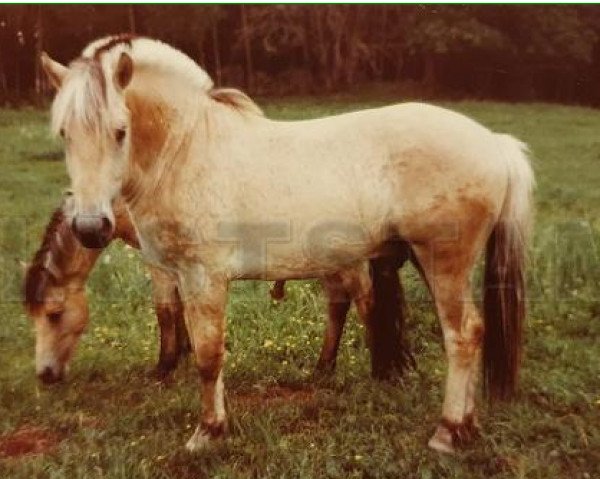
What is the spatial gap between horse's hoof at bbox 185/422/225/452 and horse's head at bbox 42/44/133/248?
1.40 meters

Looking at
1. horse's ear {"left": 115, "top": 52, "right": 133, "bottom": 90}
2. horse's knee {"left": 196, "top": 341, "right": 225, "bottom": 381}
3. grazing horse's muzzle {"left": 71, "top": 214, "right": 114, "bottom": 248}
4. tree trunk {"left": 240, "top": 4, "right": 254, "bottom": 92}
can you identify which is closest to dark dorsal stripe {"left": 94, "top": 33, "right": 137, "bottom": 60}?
horse's ear {"left": 115, "top": 52, "right": 133, "bottom": 90}

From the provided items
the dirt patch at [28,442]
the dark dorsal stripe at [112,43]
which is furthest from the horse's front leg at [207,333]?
the dark dorsal stripe at [112,43]

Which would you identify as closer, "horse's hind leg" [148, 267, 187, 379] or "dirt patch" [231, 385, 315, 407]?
"dirt patch" [231, 385, 315, 407]

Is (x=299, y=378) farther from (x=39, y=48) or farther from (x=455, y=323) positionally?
(x=39, y=48)

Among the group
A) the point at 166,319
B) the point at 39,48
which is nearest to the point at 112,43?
the point at 166,319

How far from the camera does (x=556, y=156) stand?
7188 millimetres

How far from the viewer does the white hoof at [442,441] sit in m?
3.84

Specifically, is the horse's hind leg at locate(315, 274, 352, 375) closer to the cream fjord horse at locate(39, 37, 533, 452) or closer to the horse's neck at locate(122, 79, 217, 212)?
the cream fjord horse at locate(39, 37, 533, 452)

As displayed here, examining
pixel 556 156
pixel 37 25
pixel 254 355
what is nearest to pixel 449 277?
pixel 254 355

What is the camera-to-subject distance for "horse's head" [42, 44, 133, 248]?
3234mm

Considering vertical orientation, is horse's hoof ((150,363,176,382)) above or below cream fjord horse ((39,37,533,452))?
below

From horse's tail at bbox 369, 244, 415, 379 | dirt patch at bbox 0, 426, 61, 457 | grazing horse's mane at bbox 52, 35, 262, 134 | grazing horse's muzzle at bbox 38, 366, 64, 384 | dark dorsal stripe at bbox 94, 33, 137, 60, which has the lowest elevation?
dirt patch at bbox 0, 426, 61, 457

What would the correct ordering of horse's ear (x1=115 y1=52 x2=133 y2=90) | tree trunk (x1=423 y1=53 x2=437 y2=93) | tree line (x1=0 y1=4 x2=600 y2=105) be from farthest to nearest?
1. tree trunk (x1=423 y1=53 x2=437 y2=93)
2. tree line (x1=0 y1=4 x2=600 y2=105)
3. horse's ear (x1=115 y1=52 x2=133 y2=90)

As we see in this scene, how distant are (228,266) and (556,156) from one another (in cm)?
466
